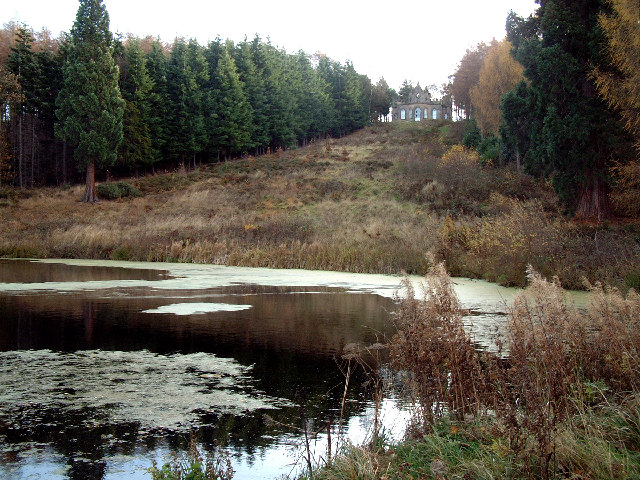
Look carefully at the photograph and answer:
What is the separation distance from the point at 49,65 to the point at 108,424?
46954 millimetres

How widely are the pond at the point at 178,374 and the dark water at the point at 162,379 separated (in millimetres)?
18

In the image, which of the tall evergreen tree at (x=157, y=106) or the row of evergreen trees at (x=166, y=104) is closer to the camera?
the row of evergreen trees at (x=166, y=104)

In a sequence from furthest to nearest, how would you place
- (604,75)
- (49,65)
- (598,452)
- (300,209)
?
1. (49,65)
2. (300,209)
3. (604,75)
4. (598,452)

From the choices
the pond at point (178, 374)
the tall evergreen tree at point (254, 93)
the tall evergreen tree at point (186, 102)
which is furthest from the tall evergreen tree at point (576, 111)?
the tall evergreen tree at point (254, 93)

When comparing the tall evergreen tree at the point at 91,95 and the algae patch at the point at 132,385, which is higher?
the tall evergreen tree at the point at 91,95

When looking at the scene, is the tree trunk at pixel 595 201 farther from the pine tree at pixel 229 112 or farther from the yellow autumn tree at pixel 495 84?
the pine tree at pixel 229 112

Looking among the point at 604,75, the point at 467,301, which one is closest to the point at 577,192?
the point at 604,75

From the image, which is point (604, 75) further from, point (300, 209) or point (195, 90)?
point (195, 90)

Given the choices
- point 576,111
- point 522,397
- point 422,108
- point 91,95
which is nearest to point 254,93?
point 91,95

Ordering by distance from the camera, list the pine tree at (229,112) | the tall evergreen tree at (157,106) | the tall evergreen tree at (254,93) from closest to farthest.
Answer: the tall evergreen tree at (157,106)
the pine tree at (229,112)
the tall evergreen tree at (254,93)

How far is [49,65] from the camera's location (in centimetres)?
4556

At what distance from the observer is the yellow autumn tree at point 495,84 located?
4191cm

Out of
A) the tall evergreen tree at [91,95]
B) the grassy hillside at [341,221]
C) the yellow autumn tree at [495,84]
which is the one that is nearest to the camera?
the grassy hillside at [341,221]

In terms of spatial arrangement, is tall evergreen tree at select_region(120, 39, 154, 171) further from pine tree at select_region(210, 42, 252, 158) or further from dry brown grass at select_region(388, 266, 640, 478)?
dry brown grass at select_region(388, 266, 640, 478)
